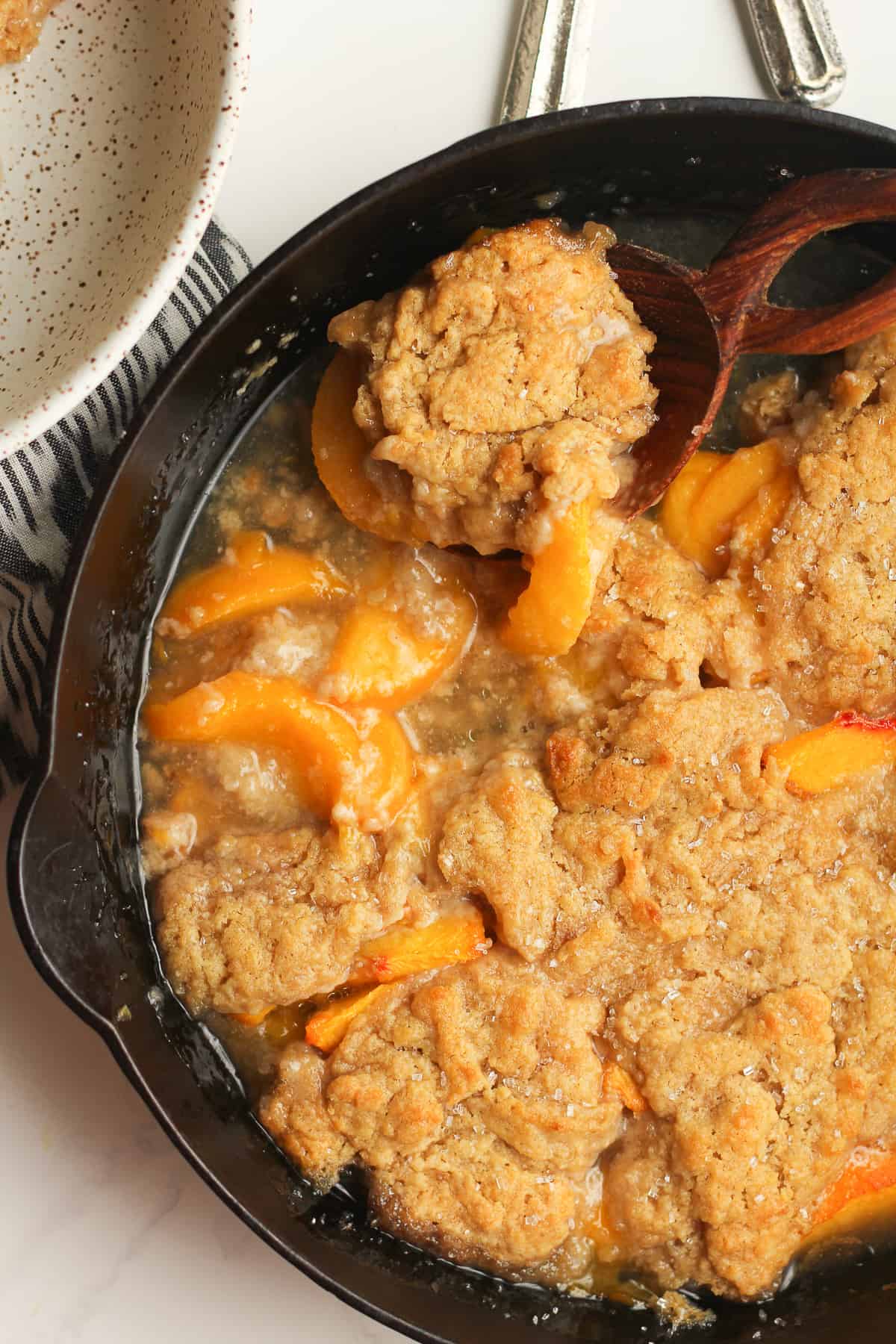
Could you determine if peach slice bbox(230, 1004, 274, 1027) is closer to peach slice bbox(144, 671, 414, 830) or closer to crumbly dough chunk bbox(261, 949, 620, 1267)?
crumbly dough chunk bbox(261, 949, 620, 1267)

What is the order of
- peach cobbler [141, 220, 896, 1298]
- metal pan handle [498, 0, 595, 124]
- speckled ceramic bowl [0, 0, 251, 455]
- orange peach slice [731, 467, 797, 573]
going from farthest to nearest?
metal pan handle [498, 0, 595, 124]
orange peach slice [731, 467, 797, 573]
peach cobbler [141, 220, 896, 1298]
speckled ceramic bowl [0, 0, 251, 455]

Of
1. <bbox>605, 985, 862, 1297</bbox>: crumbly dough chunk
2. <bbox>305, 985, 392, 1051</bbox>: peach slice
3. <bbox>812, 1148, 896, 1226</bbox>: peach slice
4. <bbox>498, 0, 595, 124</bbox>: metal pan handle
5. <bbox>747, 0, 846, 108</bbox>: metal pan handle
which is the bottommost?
<bbox>812, 1148, 896, 1226</bbox>: peach slice

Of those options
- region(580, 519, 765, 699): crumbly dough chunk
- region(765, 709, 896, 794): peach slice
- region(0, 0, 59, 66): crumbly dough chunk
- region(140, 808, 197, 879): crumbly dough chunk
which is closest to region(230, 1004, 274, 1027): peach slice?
region(140, 808, 197, 879): crumbly dough chunk

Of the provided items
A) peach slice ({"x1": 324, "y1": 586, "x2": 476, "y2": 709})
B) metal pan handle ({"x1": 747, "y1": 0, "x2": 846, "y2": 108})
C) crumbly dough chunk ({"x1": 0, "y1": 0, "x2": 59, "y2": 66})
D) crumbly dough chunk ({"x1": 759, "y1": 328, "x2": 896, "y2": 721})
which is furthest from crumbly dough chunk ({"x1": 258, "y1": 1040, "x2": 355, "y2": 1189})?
metal pan handle ({"x1": 747, "y1": 0, "x2": 846, "y2": 108})

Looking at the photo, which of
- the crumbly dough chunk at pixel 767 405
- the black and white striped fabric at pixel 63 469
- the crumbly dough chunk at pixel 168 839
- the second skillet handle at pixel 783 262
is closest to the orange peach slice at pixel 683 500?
the crumbly dough chunk at pixel 767 405

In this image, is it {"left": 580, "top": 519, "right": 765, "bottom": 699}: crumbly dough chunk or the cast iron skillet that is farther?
{"left": 580, "top": 519, "right": 765, "bottom": 699}: crumbly dough chunk

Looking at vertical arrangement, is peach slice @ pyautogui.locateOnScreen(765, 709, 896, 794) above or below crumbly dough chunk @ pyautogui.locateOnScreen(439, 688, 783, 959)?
below

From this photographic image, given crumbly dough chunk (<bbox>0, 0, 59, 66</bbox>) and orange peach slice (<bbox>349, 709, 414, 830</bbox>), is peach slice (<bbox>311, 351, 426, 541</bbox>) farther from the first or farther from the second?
crumbly dough chunk (<bbox>0, 0, 59, 66</bbox>)

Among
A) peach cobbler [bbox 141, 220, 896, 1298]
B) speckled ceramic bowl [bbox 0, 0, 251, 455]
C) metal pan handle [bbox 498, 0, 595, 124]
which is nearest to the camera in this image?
speckled ceramic bowl [bbox 0, 0, 251, 455]

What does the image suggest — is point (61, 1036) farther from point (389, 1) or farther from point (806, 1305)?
point (389, 1)
